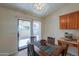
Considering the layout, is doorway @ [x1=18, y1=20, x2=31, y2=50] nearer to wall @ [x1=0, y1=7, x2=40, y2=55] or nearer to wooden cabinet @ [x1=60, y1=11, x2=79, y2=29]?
wall @ [x1=0, y1=7, x2=40, y2=55]

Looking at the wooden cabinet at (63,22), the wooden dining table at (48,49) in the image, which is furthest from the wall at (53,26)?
the wooden dining table at (48,49)

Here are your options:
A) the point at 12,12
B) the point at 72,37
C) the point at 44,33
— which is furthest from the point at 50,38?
the point at 12,12

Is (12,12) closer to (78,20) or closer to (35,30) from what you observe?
(35,30)

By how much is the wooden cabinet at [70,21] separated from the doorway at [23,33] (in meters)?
0.55

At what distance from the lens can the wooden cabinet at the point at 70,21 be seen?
1479 mm

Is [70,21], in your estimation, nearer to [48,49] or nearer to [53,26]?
[53,26]

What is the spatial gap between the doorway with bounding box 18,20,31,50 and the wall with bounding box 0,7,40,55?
62 millimetres

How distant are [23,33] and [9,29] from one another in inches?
8.5

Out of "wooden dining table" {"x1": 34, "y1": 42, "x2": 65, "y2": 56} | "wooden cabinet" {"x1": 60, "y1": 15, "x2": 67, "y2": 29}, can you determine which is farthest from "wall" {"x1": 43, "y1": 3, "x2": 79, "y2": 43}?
"wooden dining table" {"x1": 34, "y1": 42, "x2": 65, "y2": 56}

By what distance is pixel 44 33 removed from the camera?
1.47 m

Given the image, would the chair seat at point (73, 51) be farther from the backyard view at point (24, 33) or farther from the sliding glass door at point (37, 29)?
the backyard view at point (24, 33)

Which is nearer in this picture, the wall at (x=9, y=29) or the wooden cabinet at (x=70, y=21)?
the wall at (x=9, y=29)

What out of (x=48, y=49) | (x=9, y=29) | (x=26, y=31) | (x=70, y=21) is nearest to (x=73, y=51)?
(x=48, y=49)

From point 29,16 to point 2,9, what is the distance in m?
0.40
